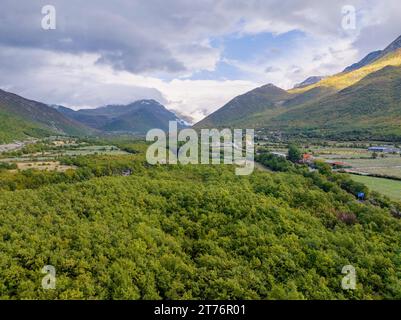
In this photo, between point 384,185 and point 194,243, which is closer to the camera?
point 194,243

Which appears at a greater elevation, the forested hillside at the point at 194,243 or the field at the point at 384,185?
the field at the point at 384,185

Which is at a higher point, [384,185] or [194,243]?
[384,185]

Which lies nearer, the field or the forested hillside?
the forested hillside

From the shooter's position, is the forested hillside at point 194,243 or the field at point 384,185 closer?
the forested hillside at point 194,243
